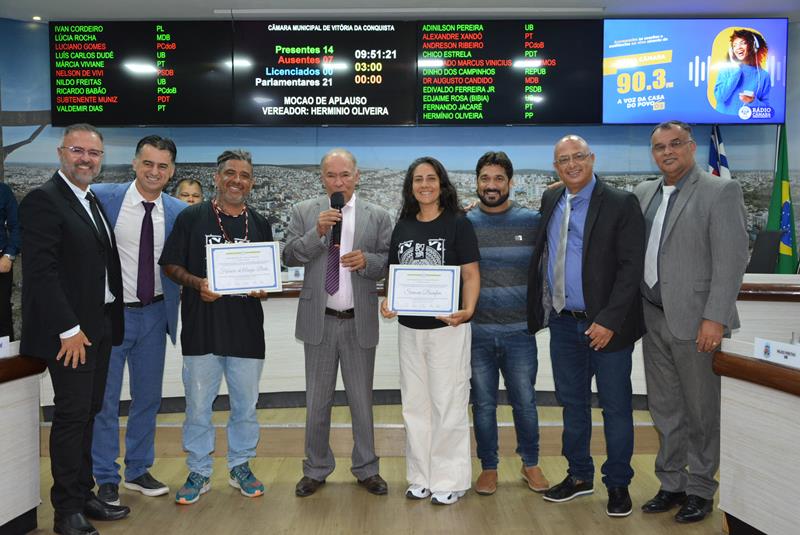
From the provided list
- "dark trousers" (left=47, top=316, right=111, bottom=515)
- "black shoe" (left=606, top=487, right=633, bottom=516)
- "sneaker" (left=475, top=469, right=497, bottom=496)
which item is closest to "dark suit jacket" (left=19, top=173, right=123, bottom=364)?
"dark trousers" (left=47, top=316, right=111, bottom=515)

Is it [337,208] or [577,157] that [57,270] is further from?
[577,157]

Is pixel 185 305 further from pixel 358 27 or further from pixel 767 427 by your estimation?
pixel 358 27

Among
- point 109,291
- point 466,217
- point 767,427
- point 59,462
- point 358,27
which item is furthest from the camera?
point 358,27

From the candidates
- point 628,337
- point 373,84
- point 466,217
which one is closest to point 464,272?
point 466,217

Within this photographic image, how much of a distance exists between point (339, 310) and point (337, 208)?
19.6 inches

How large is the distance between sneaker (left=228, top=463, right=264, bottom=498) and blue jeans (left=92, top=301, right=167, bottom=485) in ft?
1.44

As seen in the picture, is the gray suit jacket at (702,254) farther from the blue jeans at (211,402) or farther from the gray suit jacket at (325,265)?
the blue jeans at (211,402)

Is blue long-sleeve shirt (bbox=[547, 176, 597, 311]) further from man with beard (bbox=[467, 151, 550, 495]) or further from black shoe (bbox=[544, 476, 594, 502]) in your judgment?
black shoe (bbox=[544, 476, 594, 502])

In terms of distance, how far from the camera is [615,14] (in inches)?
209

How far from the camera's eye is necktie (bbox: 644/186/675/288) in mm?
2965

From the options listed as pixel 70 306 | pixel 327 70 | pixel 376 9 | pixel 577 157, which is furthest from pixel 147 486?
pixel 376 9

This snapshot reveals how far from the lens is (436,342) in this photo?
300 centimetres

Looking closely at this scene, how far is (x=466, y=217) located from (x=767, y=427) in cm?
147

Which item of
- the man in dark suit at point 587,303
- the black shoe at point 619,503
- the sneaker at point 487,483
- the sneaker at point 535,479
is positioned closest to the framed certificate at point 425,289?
the man in dark suit at point 587,303
